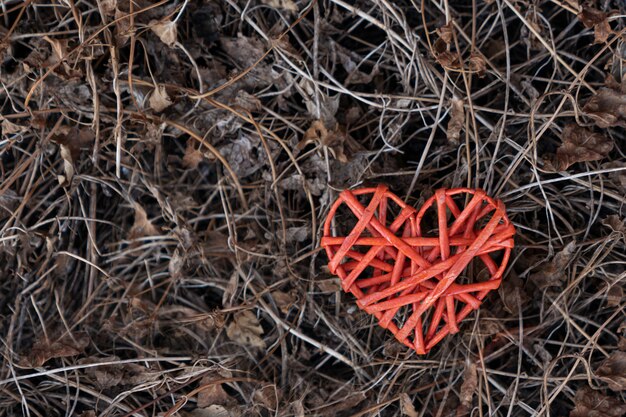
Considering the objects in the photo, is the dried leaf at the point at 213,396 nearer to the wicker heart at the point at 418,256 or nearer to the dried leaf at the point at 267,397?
the dried leaf at the point at 267,397

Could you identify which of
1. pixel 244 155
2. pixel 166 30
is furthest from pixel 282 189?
pixel 166 30

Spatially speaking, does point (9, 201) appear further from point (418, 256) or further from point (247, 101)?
point (418, 256)

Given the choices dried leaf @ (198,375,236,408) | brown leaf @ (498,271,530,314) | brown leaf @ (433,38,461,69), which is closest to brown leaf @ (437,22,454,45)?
brown leaf @ (433,38,461,69)

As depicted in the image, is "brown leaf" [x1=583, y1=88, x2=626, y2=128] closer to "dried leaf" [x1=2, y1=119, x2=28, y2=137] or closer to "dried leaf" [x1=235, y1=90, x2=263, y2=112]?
"dried leaf" [x1=235, y1=90, x2=263, y2=112]

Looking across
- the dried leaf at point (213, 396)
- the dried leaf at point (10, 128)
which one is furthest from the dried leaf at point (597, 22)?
the dried leaf at point (10, 128)

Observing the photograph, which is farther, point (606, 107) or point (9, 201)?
point (9, 201)

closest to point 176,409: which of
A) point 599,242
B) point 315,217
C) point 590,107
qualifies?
point 315,217

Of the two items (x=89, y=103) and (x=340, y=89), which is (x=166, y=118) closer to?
(x=89, y=103)
